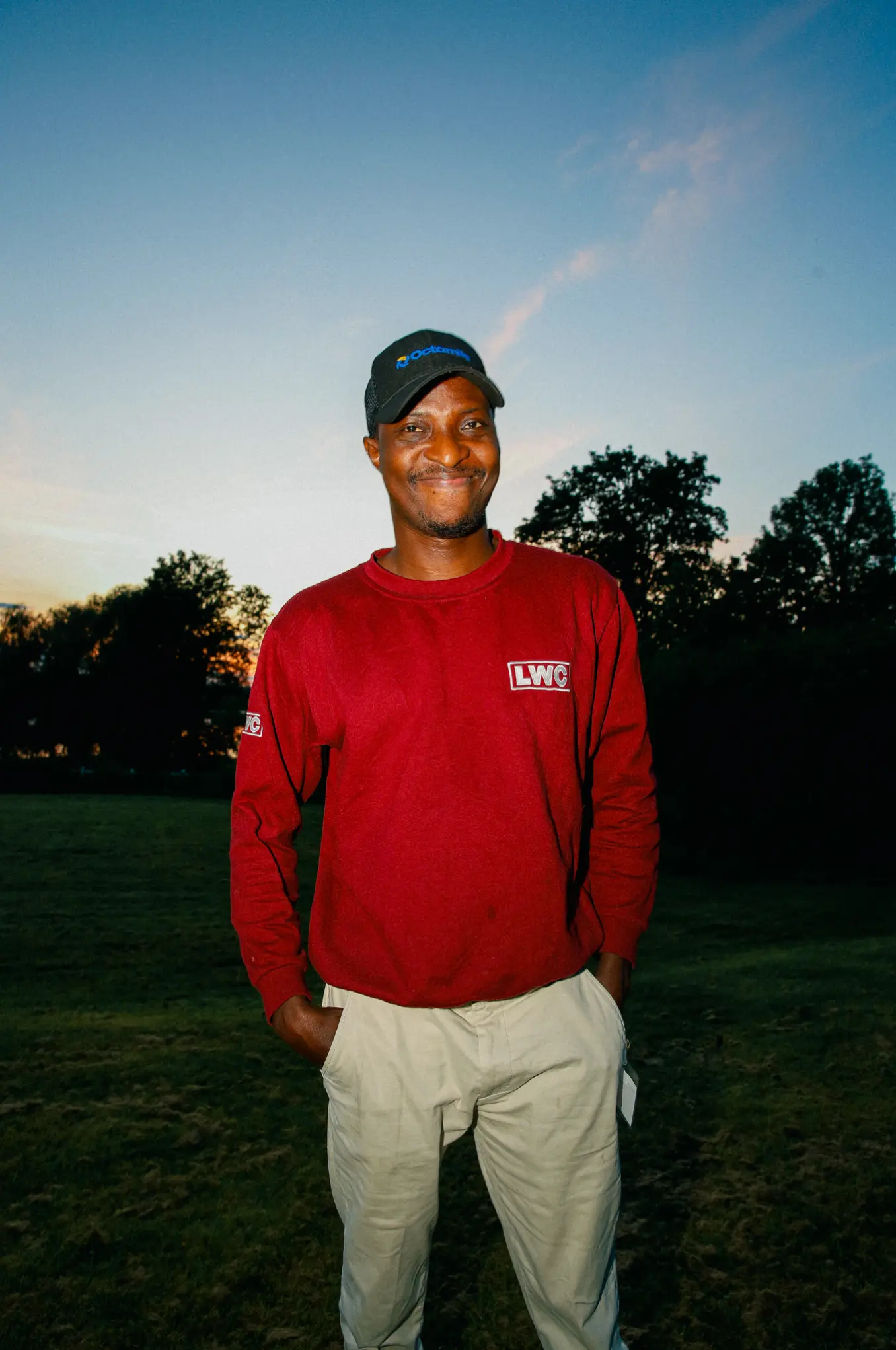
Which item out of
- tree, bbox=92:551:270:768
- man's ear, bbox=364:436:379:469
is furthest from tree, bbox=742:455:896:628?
man's ear, bbox=364:436:379:469

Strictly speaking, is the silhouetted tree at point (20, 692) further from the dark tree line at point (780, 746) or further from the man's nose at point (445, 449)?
the man's nose at point (445, 449)

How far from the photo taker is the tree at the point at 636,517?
42312 mm

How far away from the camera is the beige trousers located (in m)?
1.95

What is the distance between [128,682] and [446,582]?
5688 centimetres

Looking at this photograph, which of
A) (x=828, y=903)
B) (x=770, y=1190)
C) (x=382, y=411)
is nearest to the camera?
(x=382, y=411)

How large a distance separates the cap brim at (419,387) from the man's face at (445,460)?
19mm

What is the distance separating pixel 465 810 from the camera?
2.03 metres

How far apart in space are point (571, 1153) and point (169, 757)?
188 feet

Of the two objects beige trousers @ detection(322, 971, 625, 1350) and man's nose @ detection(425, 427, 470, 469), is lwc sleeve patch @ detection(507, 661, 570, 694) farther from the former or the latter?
beige trousers @ detection(322, 971, 625, 1350)

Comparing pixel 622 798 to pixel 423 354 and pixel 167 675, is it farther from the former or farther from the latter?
pixel 167 675

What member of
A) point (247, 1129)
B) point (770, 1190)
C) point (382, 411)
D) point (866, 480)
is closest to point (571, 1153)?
point (382, 411)

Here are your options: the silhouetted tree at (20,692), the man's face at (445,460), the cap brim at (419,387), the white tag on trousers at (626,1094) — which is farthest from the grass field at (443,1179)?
the silhouetted tree at (20,692)

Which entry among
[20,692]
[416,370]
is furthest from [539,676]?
[20,692]

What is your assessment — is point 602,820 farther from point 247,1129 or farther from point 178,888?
point 178,888
